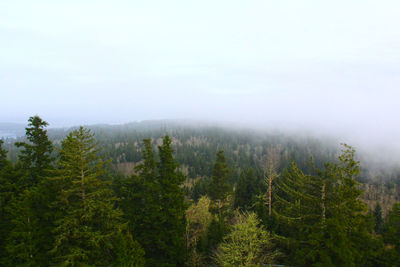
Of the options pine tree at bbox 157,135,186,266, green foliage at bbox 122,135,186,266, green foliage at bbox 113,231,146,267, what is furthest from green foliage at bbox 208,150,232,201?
green foliage at bbox 113,231,146,267

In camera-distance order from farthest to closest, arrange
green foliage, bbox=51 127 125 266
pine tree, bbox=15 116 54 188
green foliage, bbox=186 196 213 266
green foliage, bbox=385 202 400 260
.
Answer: green foliage, bbox=186 196 213 266
pine tree, bbox=15 116 54 188
green foliage, bbox=385 202 400 260
green foliage, bbox=51 127 125 266

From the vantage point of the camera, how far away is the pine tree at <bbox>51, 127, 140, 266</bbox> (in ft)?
44.4

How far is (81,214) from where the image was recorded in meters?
14.0

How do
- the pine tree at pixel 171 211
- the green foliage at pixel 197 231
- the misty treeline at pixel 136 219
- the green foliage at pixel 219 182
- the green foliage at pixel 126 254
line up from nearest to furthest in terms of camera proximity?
1. the misty treeline at pixel 136 219
2. the green foliage at pixel 126 254
3. the pine tree at pixel 171 211
4. the green foliage at pixel 197 231
5. the green foliage at pixel 219 182

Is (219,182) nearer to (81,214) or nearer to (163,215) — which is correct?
(163,215)

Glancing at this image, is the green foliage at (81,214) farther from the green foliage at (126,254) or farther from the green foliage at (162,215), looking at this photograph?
the green foliage at (162,215)

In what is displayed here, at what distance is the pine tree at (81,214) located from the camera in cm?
1352

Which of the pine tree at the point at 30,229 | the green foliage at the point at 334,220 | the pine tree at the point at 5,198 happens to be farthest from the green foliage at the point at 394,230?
the pine tree at the point at 5,198

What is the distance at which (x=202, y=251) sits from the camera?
24141 mm

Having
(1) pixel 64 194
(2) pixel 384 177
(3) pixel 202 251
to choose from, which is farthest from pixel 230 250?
(2) pixel 384 177

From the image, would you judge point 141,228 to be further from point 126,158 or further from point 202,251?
point 126,158

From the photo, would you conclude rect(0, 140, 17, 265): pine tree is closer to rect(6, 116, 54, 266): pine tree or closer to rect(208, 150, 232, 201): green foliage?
rect(6, 116, 54, 266): pine tree

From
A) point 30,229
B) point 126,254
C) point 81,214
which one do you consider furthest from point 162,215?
point 30,229

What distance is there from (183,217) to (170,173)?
4.70 metres
